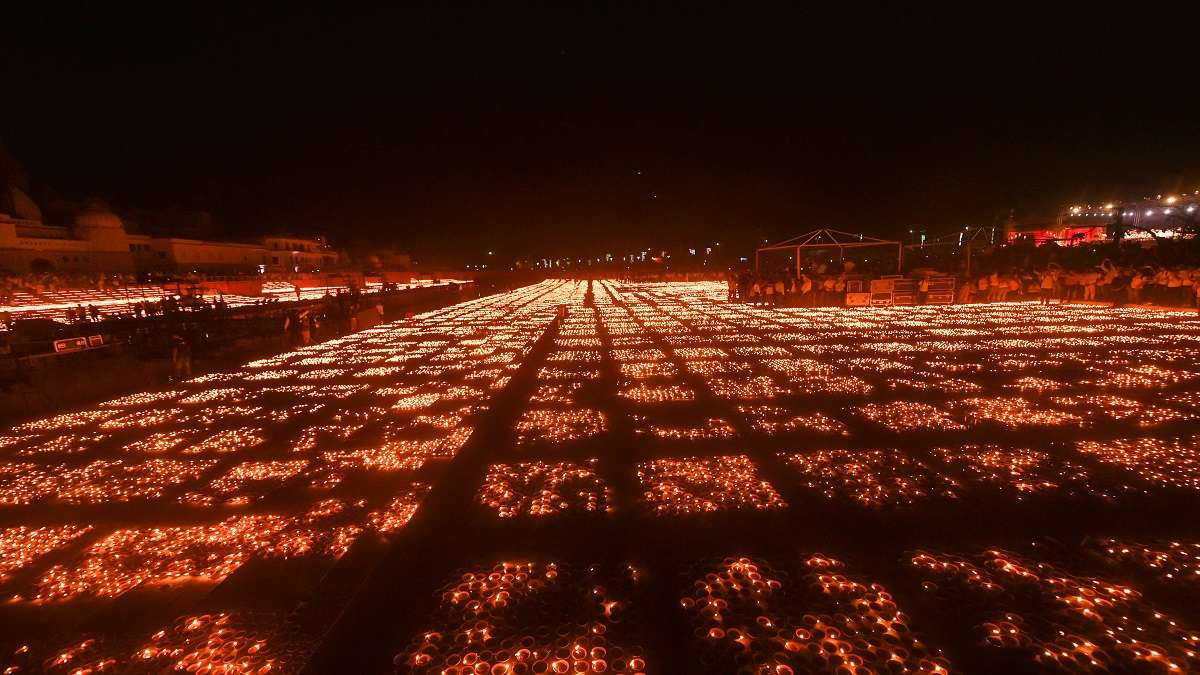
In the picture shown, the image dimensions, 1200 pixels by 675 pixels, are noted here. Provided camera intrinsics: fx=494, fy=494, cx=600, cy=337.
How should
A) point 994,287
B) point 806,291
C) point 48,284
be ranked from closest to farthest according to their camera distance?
point 994,287, point 806,291, point 48,284

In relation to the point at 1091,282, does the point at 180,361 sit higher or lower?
lower

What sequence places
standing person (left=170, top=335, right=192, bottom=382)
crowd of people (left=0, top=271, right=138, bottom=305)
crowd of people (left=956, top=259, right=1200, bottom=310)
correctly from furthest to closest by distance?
crowd of people (left=0, top=271, right=138, bottom=305)
crowd of people (left=956, top=259, right=1200, bottom=310)
standing person (left=170, top=335, right=192, bottom=382)

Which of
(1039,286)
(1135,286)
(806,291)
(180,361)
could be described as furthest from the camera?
(806,291)

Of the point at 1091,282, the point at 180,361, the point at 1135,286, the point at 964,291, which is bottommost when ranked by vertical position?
the point at 180,361

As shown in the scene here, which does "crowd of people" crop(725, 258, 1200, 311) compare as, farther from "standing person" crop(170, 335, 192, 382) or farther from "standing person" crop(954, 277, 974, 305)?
"standing person" crop(170, 335, 192, 382)

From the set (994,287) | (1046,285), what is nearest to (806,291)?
(994,287)

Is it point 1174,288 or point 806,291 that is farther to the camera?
point 806,291

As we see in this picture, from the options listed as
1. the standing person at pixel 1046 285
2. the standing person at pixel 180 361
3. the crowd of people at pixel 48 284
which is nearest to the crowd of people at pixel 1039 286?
the standing person at pixel 1046 285

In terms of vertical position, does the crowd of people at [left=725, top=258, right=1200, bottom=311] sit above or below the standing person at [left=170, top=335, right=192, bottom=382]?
above

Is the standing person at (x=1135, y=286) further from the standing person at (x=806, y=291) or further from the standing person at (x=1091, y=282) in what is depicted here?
the standing person at (x=806, y=291)

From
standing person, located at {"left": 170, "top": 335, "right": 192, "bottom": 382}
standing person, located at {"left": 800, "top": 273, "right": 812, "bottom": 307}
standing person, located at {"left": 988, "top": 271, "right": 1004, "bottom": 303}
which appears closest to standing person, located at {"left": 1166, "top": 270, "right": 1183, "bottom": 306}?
standing person, located at {"left": 988, "top": 271, "right": 1004, "bottom": 303}

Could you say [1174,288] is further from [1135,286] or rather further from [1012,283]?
[1012,283]

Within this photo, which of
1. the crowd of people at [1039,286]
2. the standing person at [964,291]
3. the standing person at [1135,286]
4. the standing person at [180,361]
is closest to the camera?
the standing person at [180,361]

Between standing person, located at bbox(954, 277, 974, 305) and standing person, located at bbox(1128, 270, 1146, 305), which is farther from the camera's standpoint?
standing person, located at bbox(954, 277, 974, 305)
